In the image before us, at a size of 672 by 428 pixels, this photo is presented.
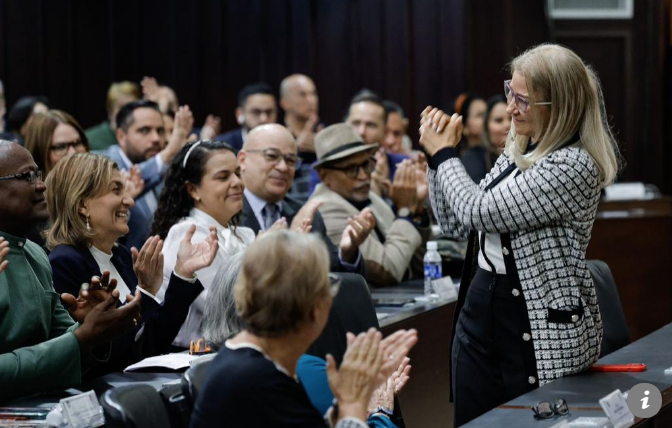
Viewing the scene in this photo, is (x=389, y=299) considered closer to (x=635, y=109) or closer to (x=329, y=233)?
(x=329, y=233)

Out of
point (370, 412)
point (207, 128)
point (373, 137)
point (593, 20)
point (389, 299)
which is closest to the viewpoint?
point (370, 412)

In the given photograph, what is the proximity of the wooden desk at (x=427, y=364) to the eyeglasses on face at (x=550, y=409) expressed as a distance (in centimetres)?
125

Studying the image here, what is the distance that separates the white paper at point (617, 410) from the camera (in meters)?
2.18

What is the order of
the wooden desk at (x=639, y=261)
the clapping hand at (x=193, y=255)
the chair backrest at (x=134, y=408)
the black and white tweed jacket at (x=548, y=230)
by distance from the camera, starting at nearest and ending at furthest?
the chair backrest at (x=134, y=408) → the black and white tweed jacket at (x=548, y=230) → the clapping hand at (x=193, y=255) → the wooden desk at (x=639, y=261)

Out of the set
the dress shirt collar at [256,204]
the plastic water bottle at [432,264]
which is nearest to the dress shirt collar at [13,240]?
the dress shirt collar at [256,204]

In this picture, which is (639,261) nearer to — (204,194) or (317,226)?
(317,226)

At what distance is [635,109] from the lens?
31.1ft

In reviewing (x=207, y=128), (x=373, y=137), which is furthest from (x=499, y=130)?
(x=207, y=128)

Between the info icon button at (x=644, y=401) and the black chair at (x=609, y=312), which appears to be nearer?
the info icon button at (x=644, y=401)

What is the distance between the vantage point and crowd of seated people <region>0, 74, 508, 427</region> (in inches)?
75.0

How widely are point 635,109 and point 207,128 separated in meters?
4.50

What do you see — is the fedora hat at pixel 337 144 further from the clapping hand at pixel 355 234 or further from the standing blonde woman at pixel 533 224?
the standing blonde woman at pixel 533 224

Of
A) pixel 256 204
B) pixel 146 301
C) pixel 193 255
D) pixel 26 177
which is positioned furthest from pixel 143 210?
pixel 26 177

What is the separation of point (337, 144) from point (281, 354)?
3.20 m
